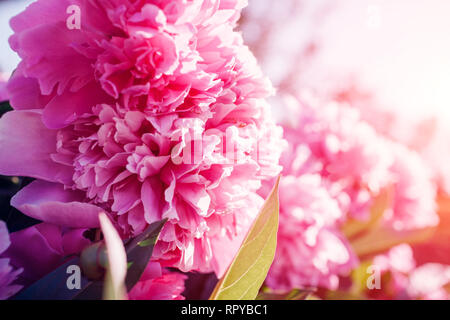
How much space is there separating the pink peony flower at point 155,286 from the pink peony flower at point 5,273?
0.08 metres

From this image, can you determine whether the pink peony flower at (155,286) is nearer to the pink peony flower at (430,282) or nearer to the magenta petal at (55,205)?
the magenta petal at (55,205)

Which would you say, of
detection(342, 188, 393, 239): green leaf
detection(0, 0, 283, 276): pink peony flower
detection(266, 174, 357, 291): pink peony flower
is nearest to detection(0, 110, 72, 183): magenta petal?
detection(0, 0, 283, 276): pink peony flower

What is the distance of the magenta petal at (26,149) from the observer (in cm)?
30

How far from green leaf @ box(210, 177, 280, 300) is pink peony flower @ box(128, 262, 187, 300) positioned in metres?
0.05

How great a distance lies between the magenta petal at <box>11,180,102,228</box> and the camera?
28 centimetres

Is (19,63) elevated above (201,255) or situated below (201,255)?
above

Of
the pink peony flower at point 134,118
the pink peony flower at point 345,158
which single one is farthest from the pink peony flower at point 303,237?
the pink peony flower at point 134,118

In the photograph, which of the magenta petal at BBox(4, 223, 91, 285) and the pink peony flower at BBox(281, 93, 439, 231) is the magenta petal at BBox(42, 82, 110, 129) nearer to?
the magenta petal at BBox(4, 223, 91, 285)

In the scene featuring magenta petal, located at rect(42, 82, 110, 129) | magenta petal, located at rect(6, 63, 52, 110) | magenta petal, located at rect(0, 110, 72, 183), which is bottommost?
magenta petal, located at rect(0, 110, 72, 183)

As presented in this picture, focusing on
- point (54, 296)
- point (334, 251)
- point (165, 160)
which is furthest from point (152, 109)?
point (334, 251)

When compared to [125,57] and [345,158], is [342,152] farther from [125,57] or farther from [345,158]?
[125,57]

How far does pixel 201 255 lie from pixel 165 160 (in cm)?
8

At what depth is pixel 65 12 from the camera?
0.95ft
